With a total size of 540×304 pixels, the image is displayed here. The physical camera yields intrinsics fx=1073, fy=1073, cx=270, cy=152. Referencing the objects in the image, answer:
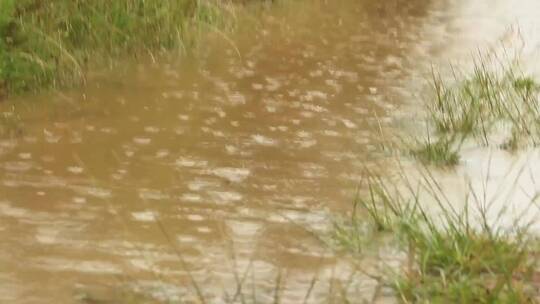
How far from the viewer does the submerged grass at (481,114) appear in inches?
239

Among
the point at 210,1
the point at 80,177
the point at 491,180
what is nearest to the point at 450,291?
the point at 491,180

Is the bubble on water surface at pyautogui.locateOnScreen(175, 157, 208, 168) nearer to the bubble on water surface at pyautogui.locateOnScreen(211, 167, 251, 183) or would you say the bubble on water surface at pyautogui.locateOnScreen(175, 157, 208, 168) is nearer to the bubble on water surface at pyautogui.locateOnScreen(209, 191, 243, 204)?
the bubble on water surface at pyautogui.locateOnScreen(211, 167, 251, 183)

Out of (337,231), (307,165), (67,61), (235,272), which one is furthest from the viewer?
(67,61)

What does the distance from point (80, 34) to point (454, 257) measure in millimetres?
4108

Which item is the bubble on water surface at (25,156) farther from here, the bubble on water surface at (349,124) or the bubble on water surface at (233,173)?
the bubble on water surface at (349,124)

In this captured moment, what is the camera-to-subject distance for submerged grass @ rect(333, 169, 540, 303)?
384cm

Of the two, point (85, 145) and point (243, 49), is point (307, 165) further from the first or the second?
point (243, 49)

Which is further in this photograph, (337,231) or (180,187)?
(180,187)

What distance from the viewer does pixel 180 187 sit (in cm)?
531

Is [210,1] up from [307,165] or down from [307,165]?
up

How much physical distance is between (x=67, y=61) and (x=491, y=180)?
296 centimetres

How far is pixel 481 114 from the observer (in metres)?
6.64

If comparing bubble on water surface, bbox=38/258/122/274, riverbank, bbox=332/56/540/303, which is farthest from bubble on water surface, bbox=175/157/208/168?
bubble on water surface, bbox=38/258/122/274

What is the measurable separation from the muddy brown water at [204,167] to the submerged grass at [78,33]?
0.57ft
